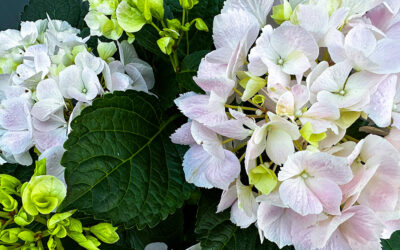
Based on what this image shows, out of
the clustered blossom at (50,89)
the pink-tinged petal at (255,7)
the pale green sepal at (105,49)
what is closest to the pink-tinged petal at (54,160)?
the clustered blossom at (50,89)

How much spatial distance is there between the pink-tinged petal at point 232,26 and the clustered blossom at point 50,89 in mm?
125

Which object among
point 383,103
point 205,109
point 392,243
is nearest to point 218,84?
point 205,109

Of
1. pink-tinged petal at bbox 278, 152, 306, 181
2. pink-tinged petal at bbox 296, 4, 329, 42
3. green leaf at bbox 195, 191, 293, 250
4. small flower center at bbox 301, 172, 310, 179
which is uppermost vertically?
pink-tinged petal at bbox 296, 4, 329, 42

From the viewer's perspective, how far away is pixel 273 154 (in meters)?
0.39

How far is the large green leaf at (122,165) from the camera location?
0.46m

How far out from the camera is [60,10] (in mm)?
707

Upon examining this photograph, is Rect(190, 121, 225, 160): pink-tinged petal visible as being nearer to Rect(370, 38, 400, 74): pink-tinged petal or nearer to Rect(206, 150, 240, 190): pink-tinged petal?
Rect(206, 150, 240, 190): pink-tinged petal

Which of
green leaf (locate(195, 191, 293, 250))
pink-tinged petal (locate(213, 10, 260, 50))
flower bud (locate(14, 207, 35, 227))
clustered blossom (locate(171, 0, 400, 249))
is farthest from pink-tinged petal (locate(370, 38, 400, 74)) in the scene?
flower bud (locate(14, 207, 35, 227))

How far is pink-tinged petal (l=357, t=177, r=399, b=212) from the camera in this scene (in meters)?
0.39

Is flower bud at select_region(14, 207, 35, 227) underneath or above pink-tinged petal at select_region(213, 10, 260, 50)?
underneath

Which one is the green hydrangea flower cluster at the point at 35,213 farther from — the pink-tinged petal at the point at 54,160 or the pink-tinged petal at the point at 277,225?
the pink-tinged petal at the point at 277,225

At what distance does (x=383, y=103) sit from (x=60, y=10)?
0.49 m

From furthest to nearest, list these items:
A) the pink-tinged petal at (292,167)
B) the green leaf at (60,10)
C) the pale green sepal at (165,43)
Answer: the green leaf at (60,10) → the pale green sepal at (165,43) → the pink-tinged petal at (292,167)

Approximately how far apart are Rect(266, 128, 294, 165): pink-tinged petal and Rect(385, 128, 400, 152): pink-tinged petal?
0.09m
